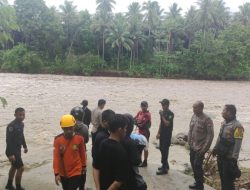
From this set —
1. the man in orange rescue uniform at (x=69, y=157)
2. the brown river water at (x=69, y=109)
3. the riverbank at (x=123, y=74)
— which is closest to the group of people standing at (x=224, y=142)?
the man in orange rescue uniform at (x=69, y=157)

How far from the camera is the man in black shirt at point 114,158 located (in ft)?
10.3

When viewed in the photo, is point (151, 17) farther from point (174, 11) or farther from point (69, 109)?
point (69, 109)

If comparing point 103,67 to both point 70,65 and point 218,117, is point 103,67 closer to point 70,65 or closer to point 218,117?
point 70,65

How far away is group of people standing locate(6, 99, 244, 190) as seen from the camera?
126 inches

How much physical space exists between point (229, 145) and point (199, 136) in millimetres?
677

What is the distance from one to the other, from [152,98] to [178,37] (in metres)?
34.2

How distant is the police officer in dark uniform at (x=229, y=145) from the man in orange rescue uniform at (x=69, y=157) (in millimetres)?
1983

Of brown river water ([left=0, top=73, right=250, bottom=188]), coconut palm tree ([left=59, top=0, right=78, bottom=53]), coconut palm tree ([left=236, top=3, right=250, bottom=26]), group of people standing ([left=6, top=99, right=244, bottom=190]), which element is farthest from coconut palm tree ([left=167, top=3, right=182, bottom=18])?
group of people standing ([left=6, top=99, right=244, bottom=190])

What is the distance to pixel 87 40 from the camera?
60062 mm

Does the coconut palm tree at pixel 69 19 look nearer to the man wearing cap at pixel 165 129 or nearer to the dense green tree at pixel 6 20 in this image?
the man wearing cap at pixel 165 129

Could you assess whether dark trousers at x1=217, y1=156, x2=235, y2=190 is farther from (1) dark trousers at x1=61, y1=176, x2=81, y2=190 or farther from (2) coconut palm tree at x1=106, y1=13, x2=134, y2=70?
(2) coconut palm tree at x1=106, y1=13, x2=134, y2=70

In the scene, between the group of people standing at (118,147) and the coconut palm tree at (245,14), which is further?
the coconut palm tree at (245,14)

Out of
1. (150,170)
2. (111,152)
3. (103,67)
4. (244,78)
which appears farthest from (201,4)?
(111,152)

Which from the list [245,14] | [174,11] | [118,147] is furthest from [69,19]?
[118,147]
